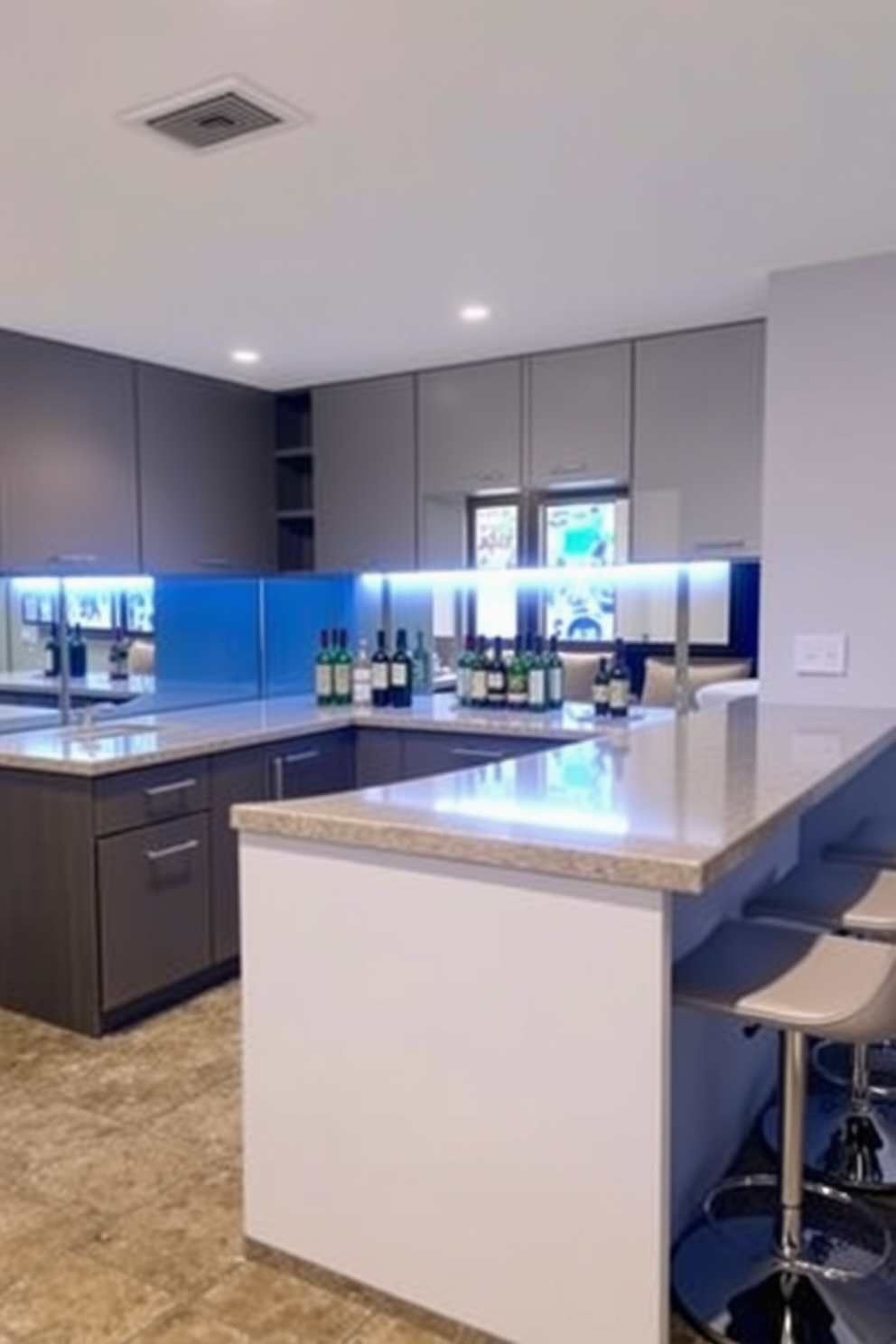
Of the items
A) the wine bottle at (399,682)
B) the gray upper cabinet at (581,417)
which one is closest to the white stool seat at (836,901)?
the gray upper cabinet at (581,417)

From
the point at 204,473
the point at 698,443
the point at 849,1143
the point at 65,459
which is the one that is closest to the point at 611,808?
the point at 849,1143

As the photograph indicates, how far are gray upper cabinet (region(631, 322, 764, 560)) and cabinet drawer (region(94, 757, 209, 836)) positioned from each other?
1.68m

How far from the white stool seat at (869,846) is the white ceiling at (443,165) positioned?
159 centimetres

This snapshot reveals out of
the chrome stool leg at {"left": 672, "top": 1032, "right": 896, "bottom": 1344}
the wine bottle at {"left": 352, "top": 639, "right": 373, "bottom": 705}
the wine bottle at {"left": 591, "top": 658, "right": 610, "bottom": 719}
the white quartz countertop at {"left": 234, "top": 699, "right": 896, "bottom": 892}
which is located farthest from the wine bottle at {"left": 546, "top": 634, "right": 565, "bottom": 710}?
the chrome stool leg at {"left": 672, "top": 1032, "right": 896, "bottom": 1344}

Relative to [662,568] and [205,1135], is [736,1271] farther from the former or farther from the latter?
[662,568]

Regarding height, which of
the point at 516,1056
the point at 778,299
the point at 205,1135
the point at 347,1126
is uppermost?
the point at 778,299

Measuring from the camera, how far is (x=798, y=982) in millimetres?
1738

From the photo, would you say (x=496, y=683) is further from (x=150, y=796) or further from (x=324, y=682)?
(x=150, y=796)

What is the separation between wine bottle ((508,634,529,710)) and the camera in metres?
3.95

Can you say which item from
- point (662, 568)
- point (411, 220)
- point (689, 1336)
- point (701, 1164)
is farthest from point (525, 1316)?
point (662, 568)

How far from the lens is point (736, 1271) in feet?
6.32

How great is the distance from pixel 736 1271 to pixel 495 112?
87.7 inches

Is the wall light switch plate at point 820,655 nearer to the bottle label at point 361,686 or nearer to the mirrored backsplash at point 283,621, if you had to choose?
the mirrored backsplash at point 283,621

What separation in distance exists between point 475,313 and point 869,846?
1.97 m
